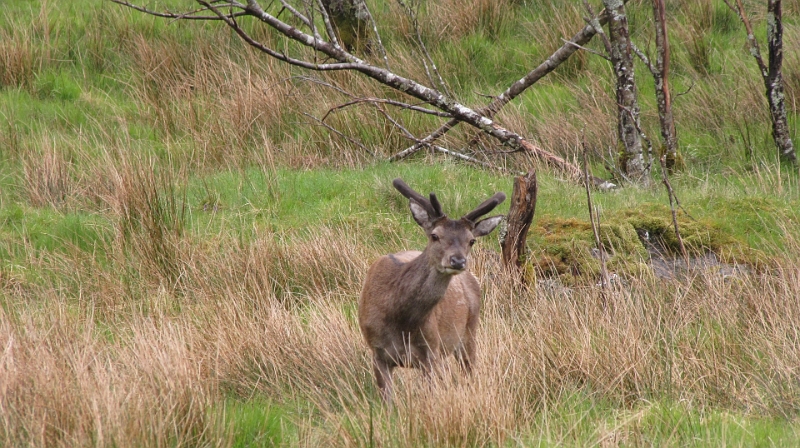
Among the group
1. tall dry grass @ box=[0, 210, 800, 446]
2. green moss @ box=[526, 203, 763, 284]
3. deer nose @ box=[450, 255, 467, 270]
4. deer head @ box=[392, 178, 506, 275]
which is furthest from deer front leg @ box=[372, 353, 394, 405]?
green moss @ box=[526, 203, 763, 284]

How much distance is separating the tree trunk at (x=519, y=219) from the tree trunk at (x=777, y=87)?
385cm

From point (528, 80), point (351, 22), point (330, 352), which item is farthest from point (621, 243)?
point (351, 22)

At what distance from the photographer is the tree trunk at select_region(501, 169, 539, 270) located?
24.7ft

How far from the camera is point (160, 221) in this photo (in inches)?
330

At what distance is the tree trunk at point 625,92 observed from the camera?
9.74 meters

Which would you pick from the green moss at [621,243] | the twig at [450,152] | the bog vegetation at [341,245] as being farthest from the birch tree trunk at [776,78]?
the twig at [450,152]

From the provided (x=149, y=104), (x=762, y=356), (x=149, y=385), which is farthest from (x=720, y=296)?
(x=149, y=104)

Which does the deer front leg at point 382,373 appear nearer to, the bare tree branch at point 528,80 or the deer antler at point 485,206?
the deer antler at point 485,206

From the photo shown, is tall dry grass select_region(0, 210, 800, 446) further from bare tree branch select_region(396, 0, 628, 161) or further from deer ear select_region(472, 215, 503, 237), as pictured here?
bare tree branch select_region(396, 0, 628, 161)

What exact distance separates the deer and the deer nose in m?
0.05

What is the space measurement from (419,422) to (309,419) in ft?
2.43

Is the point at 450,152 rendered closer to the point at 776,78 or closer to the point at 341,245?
the point at 341,245

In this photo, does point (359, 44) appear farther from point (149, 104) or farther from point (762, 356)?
point (762, 356)

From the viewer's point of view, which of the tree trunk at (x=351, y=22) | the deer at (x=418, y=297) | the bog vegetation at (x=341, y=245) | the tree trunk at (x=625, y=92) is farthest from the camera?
the tree trunk at (x=351, y=22)
